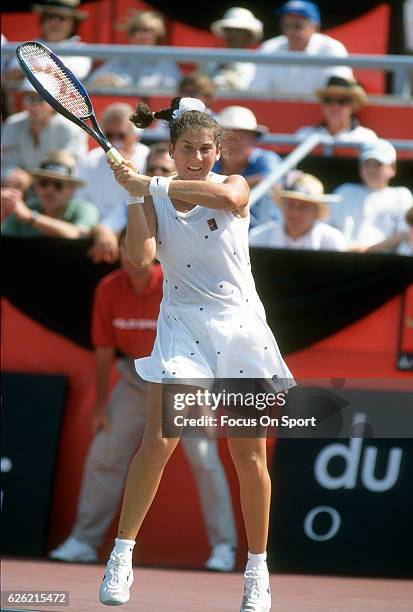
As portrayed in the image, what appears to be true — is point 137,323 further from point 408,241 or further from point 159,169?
point 408,241

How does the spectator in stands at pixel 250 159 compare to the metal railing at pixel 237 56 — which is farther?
the spectator in stands at pixel 250 159

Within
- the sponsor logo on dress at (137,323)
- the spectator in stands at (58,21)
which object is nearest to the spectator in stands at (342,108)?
the sponsor logo on dress at (137,323)

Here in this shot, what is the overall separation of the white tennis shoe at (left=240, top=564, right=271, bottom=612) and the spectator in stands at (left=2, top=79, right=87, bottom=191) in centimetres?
508

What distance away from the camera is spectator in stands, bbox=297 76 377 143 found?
32.4 ft

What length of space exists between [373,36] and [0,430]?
22.3 ft

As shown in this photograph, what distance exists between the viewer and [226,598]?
6.90 m

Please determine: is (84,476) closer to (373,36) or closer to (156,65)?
(156,65)

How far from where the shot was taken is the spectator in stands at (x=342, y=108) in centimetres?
988

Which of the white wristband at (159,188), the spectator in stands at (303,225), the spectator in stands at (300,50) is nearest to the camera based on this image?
the white wristband at (159,188)

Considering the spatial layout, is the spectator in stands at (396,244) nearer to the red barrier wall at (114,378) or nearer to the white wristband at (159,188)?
the red barrier wall at (114,378)

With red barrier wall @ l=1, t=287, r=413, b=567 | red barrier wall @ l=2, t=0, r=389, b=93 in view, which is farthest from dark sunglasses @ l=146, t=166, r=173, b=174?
red barrier wall @ l=2, t=0, r=389, b=93

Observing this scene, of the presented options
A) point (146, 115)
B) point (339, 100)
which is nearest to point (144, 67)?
point (339, 100)

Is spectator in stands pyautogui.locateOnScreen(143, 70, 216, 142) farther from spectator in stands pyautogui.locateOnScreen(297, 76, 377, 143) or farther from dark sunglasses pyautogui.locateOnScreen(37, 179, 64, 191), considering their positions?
dark sunglasses pyautogui.locateOnScreen(37, 179, 64, 191)

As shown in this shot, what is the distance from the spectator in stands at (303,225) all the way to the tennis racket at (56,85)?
9.83ft
